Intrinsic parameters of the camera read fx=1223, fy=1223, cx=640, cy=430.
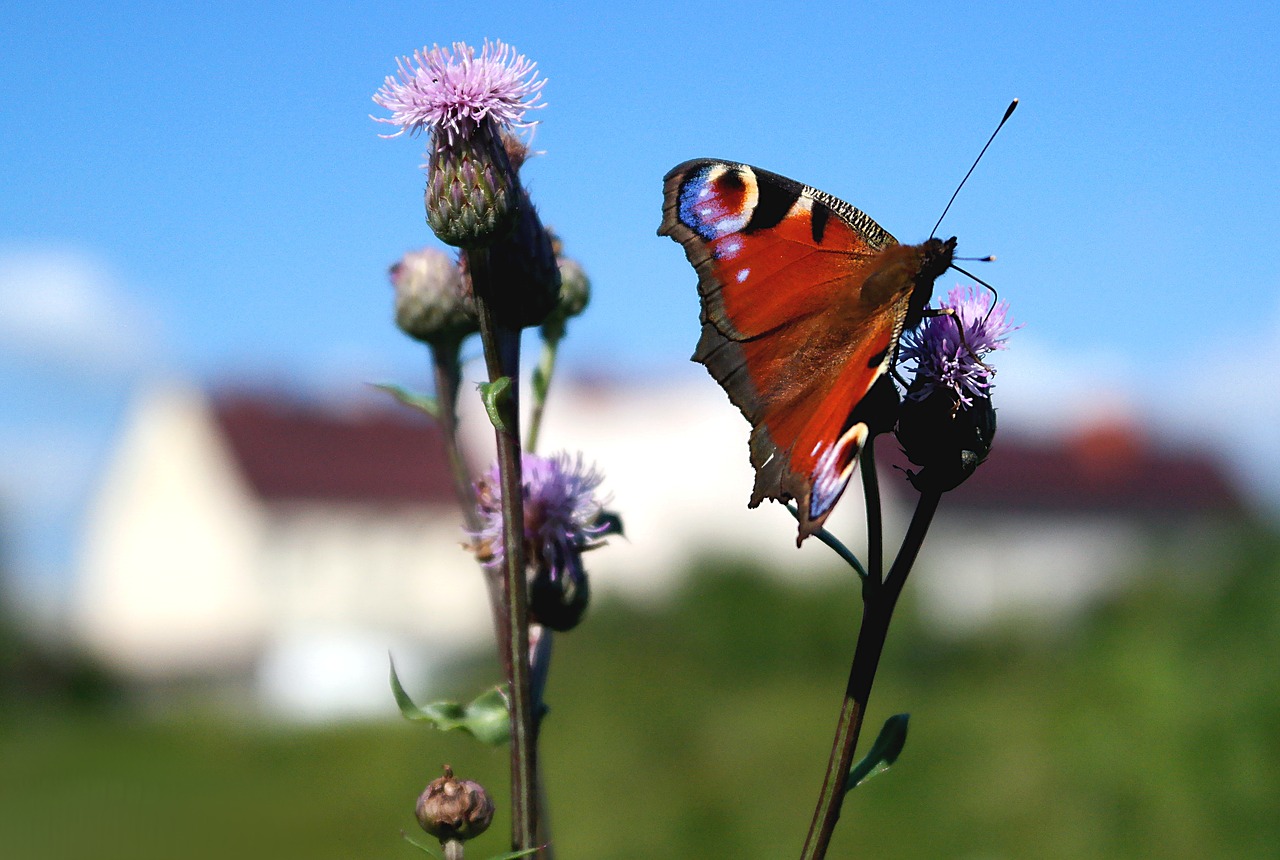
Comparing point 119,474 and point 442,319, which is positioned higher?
point 119,474

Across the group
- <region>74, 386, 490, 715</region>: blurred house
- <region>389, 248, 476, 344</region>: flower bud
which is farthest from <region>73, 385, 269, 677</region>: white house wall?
<region>389, 248, 476, 344</region>: flower bud

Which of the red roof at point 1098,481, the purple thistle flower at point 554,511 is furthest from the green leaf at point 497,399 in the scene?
the red roof at point 1098,481

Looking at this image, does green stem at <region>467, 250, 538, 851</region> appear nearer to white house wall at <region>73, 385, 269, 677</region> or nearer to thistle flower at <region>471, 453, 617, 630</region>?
thistle flower at <region>471, 453, 617, 630</region>

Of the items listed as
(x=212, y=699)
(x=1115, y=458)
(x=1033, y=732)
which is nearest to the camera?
(x=1033, y=732)

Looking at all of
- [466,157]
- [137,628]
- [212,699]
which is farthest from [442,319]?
[137,628]

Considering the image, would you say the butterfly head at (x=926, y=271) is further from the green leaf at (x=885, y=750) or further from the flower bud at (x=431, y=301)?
the flower bud at (x=431, y=301)

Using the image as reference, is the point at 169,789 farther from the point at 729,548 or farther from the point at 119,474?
the point at 119,474
